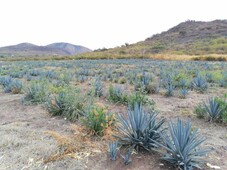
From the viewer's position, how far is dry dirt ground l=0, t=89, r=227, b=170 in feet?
12.8

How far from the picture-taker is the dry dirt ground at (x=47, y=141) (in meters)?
3.91

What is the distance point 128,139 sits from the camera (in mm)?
4246

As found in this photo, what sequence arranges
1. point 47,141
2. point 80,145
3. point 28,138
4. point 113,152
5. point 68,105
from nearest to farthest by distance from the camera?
point 113,152, point 80,145, point 47,141, point 28,138, point 68,105

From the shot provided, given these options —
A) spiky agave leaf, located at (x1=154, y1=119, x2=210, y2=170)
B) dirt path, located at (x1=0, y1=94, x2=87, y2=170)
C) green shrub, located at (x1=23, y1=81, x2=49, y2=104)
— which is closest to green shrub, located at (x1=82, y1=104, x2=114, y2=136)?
dirt path, located at (x1=0, y1=94, x2=87, y2=170)

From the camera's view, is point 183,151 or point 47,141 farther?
point 47,141

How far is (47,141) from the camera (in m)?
4.70

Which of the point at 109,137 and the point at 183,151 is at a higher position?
the point at 183,151

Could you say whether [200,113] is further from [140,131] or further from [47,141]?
[47,141]

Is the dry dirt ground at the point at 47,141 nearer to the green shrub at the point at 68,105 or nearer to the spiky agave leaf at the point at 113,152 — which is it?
the spiky agave leaf at the point at 113,152

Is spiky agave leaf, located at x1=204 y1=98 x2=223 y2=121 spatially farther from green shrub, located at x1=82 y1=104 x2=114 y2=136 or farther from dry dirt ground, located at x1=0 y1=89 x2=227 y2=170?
green shrub, located at x1=82 y1=104 x2=114 y2=136

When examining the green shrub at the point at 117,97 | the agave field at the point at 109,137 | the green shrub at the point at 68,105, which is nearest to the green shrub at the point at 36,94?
the agave field at the point at 109,137

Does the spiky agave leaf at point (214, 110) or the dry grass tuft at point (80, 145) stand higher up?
the spiky agave leaf at point (214, 110)

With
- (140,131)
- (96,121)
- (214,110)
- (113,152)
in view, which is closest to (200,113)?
(214,110)

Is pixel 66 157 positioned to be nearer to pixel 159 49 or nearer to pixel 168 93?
pixel 168 93
